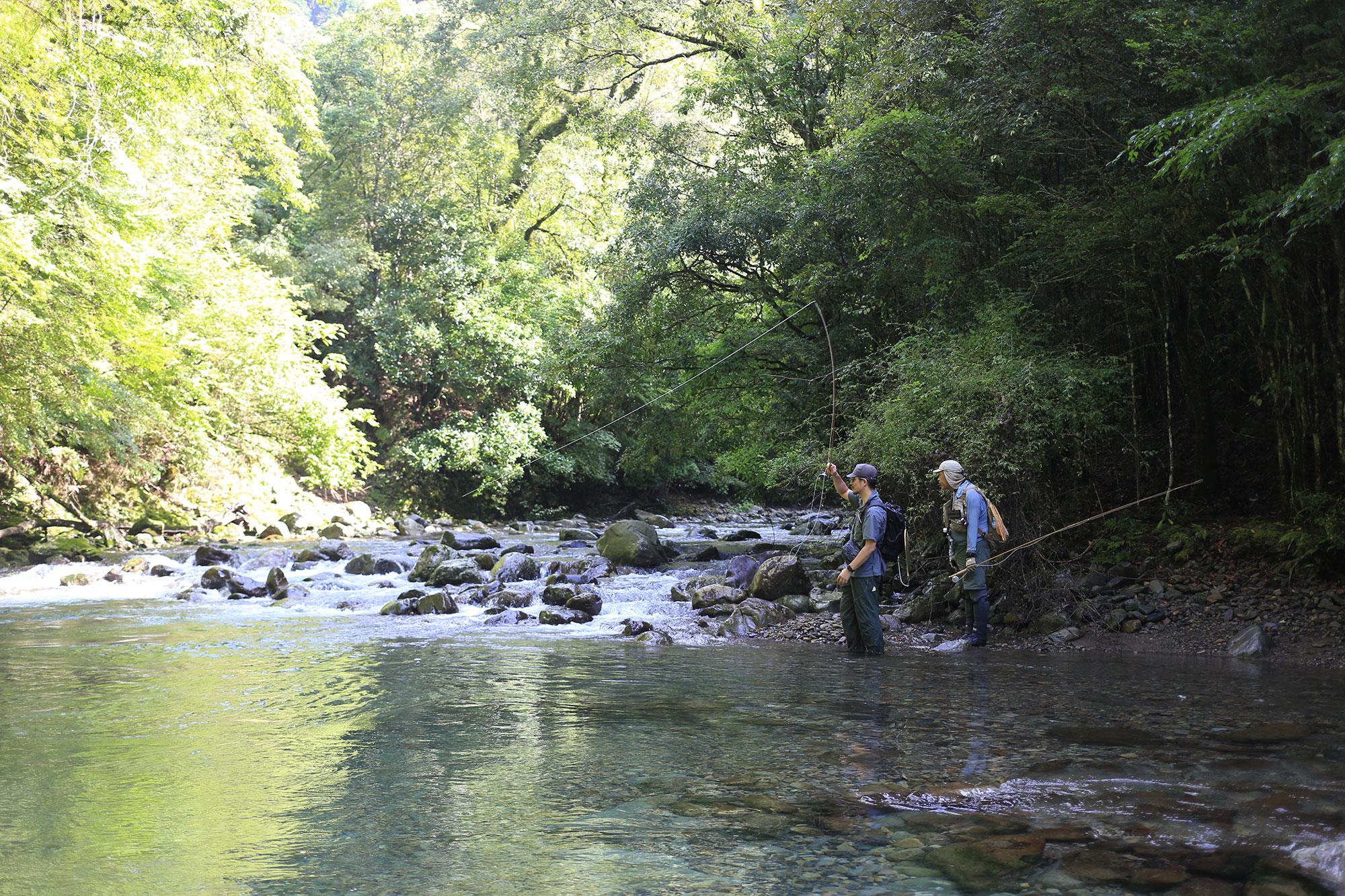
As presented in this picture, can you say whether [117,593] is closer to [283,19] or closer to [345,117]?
[283,19]

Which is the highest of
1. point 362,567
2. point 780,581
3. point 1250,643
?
point 362,567

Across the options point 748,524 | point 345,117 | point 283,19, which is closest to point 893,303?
point 283,19

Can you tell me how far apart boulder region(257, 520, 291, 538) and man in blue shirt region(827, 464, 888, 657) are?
1620 centimetres

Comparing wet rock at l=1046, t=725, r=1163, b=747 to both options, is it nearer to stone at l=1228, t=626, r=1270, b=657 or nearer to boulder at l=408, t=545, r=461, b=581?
stone at l=1228, t=626, r=1270, b=657

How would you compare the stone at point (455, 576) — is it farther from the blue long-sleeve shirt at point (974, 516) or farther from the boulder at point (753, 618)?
the blue long-sleeve shirt at point (974, 516)

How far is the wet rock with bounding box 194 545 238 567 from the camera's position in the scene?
1598 centimetres

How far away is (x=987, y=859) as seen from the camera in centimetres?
329

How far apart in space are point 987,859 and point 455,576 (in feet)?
37.5

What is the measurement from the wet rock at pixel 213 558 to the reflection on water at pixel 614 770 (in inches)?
337

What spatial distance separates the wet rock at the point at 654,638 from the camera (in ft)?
31.0

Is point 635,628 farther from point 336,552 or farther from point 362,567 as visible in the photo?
point 336,552

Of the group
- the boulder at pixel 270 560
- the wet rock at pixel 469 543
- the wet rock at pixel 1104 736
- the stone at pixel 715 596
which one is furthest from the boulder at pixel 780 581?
the boulder at pixel 270 560

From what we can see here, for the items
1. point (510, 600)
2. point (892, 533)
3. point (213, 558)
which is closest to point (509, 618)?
point (510, 600)

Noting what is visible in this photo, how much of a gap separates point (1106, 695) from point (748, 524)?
21058 mm
